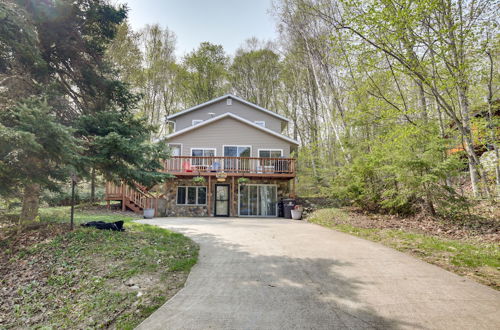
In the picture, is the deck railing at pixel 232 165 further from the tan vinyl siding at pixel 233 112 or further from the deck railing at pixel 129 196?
the tan vinyl siding at pixel 233 112

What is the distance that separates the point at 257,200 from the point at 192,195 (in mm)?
3823

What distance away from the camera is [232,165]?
46.3 feet

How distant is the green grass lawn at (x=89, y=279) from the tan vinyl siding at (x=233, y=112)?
1337 centimetres

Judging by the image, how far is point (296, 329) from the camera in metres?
2.39

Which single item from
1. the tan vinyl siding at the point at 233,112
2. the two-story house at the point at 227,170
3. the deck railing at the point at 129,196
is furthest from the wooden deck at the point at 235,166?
the tan vinyl siding at the point at 233,112

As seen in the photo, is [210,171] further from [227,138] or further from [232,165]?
[227,138]

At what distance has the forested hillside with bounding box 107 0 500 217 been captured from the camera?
275 inches

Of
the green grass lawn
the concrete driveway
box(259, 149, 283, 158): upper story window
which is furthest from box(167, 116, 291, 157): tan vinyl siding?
the concrete driveway

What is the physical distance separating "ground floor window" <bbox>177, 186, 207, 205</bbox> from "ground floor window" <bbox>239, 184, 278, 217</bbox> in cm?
221

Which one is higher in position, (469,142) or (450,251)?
(469,142)

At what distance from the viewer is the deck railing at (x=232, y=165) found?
13.8 metres

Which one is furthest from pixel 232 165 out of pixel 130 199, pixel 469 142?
pixel 469 142

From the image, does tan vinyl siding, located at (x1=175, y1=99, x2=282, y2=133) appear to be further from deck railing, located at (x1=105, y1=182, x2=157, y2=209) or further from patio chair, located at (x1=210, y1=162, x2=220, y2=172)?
deck railing, located at (x1=105, y1=182, x2=157, y2=209)

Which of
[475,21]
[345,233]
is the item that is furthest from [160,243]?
[475,21]
